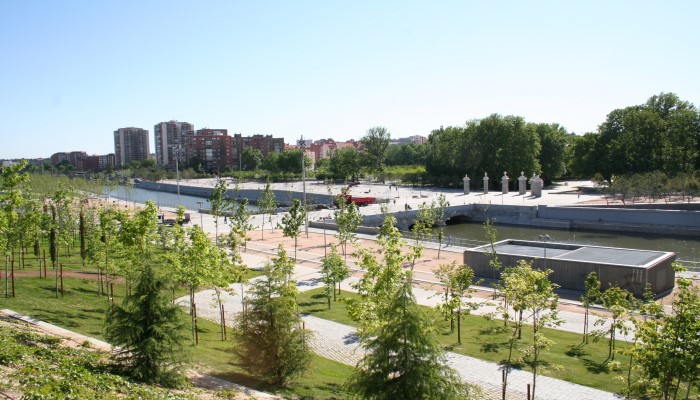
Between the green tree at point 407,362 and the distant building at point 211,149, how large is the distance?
165 m

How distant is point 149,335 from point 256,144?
17408cm

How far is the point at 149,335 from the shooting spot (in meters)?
12.3

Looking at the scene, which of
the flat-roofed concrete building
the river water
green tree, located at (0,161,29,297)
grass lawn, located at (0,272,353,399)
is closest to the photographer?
grass lawn, located at (0,272,353,399)

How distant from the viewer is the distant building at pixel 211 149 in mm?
172125

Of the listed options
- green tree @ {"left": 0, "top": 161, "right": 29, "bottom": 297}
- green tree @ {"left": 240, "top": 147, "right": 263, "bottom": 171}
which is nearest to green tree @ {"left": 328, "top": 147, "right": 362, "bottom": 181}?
green tree @ {"left": 240, "top": 147, "right": 263, "bottom": 171}

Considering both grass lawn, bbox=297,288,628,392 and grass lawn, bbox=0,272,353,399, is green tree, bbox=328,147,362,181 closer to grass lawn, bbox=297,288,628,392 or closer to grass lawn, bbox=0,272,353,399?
grass lawn, bbox=0,272,353,399

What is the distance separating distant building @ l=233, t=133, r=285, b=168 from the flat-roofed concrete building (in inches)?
Answer: 5918

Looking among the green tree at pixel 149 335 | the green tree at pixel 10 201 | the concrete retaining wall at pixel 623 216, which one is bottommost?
the concrete retaining wall at pixel 623 216

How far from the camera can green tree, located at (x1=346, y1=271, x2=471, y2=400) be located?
9461 millimetres

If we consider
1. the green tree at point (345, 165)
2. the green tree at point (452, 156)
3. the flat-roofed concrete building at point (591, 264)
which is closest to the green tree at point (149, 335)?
the flat-roofed concrete building at point (591, 264)

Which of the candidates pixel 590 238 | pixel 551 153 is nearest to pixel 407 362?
pixel 590 238

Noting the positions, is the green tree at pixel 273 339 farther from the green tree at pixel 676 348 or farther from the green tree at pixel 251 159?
the green tree at pixel 251 159

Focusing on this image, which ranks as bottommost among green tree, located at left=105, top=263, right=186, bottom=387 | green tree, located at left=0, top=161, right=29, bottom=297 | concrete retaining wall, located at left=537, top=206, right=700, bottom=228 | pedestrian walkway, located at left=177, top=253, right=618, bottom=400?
pedestrian walkway, located at left=177, top=253, right=618, bottom=400

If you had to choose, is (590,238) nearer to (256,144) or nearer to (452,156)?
(452,156)
